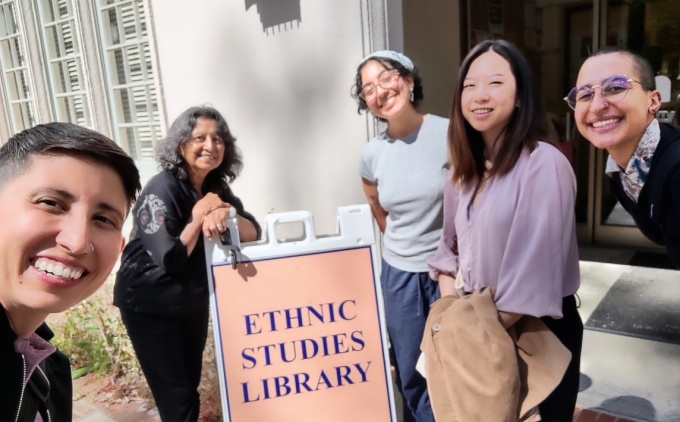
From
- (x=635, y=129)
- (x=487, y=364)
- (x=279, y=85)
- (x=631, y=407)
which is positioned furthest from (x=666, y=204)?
(x=279, y=85)

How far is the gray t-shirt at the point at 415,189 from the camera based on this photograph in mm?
2066

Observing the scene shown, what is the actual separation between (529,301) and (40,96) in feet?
22.0

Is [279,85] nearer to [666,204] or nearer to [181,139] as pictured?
[181,139]

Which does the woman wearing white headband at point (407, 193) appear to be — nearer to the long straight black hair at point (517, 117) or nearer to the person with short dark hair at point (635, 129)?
the long straight black hair at point (517, 117)

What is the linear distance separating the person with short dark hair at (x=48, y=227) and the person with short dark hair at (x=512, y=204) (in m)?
1.00

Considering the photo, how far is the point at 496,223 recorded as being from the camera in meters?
1.47

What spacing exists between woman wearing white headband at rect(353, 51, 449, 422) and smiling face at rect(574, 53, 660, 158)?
80 centimetres

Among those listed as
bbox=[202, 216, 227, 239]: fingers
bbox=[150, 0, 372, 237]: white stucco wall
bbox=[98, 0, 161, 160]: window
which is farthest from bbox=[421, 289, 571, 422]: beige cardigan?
bbox=[98, 0, 161, 160]: window

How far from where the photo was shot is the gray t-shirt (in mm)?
2066

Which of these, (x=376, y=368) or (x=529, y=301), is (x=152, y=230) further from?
(x=529, y=301)

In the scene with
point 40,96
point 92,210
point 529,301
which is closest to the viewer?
point 92,210

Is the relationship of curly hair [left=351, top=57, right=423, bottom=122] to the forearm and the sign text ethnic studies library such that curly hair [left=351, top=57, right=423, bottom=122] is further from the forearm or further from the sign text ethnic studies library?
the forearm

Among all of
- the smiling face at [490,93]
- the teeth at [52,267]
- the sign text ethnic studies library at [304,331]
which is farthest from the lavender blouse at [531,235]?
the teeth at [52,267]

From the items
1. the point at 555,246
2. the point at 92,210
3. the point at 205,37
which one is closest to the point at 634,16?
the point at 205,37
